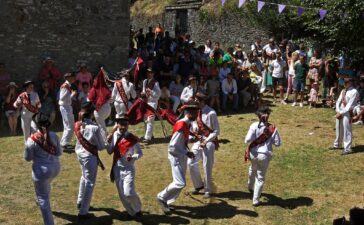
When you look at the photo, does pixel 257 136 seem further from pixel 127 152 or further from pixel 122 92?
pixel 122 92

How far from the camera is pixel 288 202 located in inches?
362

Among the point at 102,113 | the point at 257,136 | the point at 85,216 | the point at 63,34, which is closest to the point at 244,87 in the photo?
the point at 63,34

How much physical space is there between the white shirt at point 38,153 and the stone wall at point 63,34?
28.3 ft

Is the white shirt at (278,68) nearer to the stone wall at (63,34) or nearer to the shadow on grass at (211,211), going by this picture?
the stone wall at (63,34)

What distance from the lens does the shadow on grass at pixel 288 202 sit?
357 inches

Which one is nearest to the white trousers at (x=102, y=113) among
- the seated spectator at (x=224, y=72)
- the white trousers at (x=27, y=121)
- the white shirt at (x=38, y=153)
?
the white trousers at (x=27, y=121)

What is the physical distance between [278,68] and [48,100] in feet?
25.0

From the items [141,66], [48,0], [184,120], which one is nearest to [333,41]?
[141,66]

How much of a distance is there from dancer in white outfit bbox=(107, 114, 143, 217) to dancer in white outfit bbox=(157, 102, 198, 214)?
48cm

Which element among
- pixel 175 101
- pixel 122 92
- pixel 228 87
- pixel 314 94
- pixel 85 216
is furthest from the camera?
pixel 314 94

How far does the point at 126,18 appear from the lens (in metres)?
16.7

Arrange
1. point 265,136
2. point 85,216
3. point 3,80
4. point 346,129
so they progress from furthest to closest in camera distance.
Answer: point 3,80, point 346,129, point 265,136, point 85,216

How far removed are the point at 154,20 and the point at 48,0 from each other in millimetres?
13098

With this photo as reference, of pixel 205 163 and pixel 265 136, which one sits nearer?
pixel 265 136
